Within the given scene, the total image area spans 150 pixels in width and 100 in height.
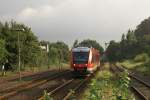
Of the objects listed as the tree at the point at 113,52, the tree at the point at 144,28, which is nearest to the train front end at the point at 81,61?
the tree at the point at 113,52

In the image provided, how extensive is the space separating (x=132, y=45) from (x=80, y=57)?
94004 mm

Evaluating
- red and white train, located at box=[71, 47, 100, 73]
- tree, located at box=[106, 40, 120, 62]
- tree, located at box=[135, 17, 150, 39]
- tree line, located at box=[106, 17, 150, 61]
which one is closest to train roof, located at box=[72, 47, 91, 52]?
red and white train, located at box=[71, 47, 100, 73]

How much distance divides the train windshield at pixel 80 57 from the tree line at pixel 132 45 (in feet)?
188

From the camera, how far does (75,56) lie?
42812mm

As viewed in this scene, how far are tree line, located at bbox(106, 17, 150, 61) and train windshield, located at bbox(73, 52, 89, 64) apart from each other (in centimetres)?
5730

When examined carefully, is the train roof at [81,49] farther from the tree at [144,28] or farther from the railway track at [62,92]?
the tree at [144,28]

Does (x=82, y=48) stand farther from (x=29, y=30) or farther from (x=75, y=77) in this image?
(x=29, y=30)

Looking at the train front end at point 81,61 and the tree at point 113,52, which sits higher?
the tree at point 113,52

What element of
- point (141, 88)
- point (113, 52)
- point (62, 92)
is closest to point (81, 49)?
point (141, 88)

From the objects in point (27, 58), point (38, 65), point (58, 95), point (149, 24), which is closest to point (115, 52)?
point (149, 24)

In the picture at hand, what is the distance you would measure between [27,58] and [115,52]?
10596 centimetres

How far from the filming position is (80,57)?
42938 mm

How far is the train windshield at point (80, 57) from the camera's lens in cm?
4275

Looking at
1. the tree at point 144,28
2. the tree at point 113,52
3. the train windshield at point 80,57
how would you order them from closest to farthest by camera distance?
the train windshield at point 80,57, the tree at point 113,52, the tree at point 144,28
